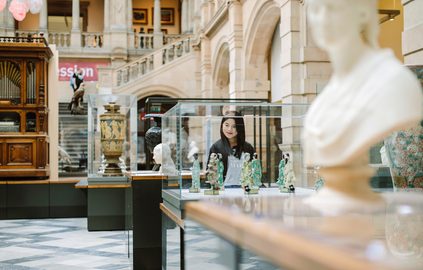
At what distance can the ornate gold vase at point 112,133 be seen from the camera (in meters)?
9.70

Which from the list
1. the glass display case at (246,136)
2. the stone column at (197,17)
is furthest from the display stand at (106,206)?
the stone column at (197,17)

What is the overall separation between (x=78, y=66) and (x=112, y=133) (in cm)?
1627

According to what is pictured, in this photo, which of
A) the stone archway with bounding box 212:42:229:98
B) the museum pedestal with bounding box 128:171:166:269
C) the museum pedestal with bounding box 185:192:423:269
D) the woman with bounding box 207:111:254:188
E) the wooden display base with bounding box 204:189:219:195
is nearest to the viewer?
the museum pedestal with bounding box 185:192:423:269

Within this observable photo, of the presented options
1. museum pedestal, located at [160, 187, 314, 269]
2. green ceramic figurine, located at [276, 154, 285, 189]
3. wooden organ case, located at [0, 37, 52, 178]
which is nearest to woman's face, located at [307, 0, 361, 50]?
museum pedestal, located at [160, 187, 314, 269]

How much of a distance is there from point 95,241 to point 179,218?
16.5 feet

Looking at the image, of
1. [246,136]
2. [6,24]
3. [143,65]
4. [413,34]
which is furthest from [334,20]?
[6,24]

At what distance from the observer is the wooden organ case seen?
1312cm

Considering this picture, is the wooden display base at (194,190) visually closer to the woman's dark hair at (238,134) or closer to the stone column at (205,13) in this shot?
the woman's dark hair at (238,134)

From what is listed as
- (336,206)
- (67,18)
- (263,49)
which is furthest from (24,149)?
(67,18)

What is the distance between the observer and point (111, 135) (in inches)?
383

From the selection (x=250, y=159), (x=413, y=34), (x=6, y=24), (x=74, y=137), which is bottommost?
(x=250, y=159)

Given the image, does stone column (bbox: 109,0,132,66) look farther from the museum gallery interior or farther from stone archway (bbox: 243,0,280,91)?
stone archway (bbox: 243,0,280,91)

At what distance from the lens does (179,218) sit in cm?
419

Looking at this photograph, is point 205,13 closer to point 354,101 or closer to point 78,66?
point 78,66
